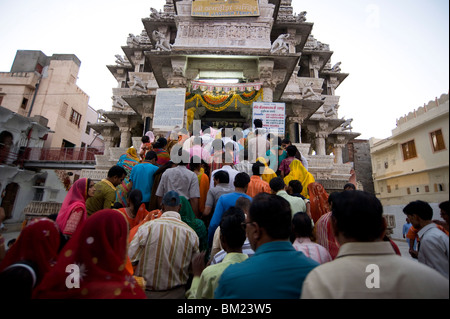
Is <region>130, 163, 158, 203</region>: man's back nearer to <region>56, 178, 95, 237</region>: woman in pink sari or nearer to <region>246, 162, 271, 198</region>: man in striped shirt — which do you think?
<region>56, 178, 95, 237</region>: woman in pink sari

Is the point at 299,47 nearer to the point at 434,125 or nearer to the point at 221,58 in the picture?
the point at 221,58

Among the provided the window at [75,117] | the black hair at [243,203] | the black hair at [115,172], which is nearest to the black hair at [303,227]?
the black hair at [243,203]

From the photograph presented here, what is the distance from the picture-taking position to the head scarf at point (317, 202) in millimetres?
3623

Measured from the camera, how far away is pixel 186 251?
7.76 feet

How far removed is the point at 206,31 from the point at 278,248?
13.1 m

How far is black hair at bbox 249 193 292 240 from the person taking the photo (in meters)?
1.40

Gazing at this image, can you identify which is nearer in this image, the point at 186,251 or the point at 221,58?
the point at 186,251

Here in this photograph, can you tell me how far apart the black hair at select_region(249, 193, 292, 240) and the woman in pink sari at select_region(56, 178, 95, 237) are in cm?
195

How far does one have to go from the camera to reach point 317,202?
12.2 ft

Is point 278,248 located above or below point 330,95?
below

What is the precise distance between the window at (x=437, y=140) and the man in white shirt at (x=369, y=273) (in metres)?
0.61

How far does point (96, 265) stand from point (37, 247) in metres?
0.45

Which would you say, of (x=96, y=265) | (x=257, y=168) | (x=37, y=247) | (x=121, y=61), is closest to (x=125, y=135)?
(x=121, y=61)
